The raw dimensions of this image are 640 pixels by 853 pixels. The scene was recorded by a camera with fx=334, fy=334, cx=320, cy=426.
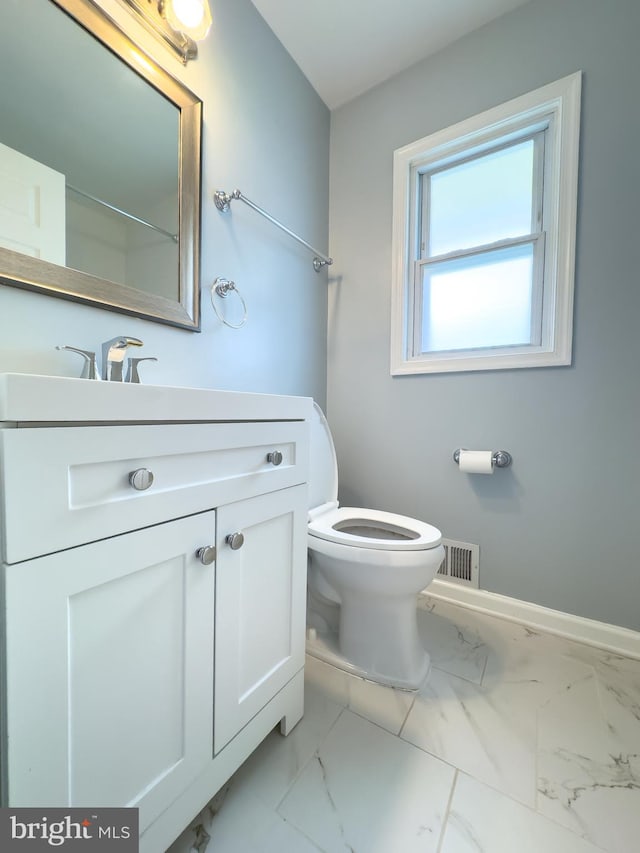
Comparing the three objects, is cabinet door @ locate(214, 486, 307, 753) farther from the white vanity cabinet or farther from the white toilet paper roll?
the white toilet paper roll

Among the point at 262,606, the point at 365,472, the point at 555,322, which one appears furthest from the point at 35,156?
the point at 555,322

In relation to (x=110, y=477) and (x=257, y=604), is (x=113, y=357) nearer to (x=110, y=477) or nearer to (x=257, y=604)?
(x=110, y=477)

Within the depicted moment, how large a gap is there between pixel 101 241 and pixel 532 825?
1.65 metres

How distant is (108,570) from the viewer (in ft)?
1.54

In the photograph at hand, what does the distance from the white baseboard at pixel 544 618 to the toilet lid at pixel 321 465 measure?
0.53 metres

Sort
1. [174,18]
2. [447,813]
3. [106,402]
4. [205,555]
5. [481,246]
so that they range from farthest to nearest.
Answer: [481,246]
[174,18]
[447,813]
[205,555]
[106,402]

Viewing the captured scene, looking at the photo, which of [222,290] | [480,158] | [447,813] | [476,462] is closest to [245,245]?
[222,290]

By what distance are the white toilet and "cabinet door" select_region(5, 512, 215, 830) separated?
1.59ft

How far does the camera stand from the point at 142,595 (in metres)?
0.52

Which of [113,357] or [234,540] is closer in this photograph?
[234,540]

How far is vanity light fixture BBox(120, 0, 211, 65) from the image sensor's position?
0.93 metres

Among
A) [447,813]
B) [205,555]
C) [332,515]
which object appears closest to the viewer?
[205,555]

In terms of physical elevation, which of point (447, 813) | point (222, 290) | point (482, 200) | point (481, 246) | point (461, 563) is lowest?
point (447, 813)

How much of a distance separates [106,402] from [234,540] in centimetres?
34
